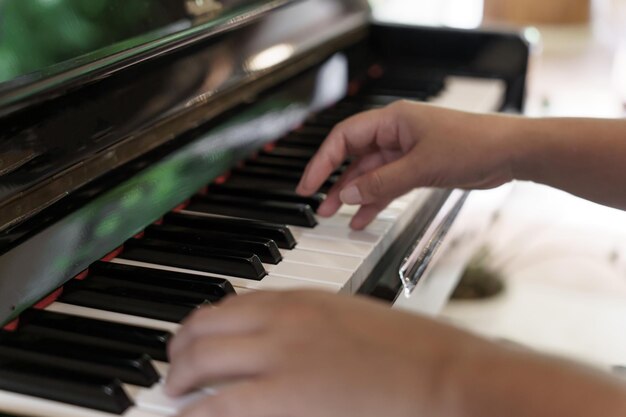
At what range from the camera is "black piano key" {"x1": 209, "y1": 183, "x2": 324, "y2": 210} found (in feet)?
4.53

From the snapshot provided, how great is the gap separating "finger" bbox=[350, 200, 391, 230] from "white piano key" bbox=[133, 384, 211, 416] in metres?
0.52

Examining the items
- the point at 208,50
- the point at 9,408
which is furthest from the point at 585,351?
the point at 9,408

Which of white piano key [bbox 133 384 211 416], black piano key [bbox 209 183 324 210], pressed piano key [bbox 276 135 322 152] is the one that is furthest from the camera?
pressed piano key [bbox 276 135 322 152]

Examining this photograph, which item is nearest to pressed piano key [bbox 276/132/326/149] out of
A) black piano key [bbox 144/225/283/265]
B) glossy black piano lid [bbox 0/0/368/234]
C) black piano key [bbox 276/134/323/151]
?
black piano key [bbox 276/134/323/151]

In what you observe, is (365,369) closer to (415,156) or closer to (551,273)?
(415,156)

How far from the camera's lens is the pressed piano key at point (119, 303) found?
1.01 metres

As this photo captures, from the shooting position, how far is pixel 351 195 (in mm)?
1284

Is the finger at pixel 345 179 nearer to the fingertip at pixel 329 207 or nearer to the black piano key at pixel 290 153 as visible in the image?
the fingertip at pixel 329 207

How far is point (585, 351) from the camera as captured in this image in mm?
2033

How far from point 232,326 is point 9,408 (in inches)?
10.0

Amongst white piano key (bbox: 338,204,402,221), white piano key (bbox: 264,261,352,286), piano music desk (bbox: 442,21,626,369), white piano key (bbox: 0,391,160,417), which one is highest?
white piano key (bbox: 0,391,160,417)

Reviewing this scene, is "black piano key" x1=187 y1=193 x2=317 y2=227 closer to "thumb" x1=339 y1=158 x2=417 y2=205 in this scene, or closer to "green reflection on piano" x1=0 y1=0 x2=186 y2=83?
"thumb" x1=339 y1=158 x2=417 y2=205

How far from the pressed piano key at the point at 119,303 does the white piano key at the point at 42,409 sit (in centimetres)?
19

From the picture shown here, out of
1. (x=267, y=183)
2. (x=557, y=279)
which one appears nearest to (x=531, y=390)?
(x=267, y=183)
